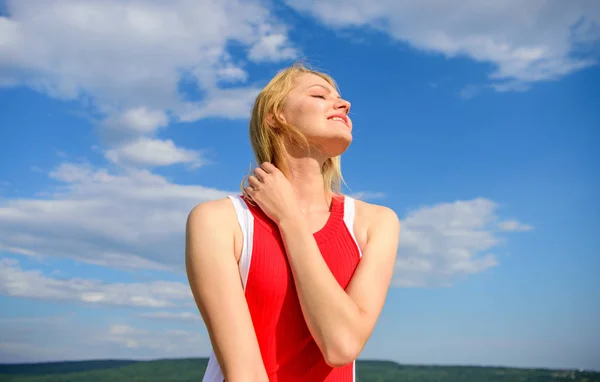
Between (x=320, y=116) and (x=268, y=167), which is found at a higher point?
(x=320, y=116)

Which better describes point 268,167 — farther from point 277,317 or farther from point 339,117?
point 277,317

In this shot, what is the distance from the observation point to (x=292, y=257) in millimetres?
3275

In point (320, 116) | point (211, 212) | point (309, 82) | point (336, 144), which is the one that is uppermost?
point (309, 82)

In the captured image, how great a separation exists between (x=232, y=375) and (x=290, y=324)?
498 millimetres

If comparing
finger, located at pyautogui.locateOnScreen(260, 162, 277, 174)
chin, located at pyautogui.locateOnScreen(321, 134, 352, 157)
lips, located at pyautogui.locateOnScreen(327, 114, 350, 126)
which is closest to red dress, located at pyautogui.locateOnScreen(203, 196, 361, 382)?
finger, located at pyautogui.locateOnScreen(260, 162, 277, 174)

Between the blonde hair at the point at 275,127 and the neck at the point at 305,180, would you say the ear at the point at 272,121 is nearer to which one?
the blonde hair at the point at 275,127

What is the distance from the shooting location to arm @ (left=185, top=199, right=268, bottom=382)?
3.09m

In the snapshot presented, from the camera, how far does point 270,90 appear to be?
159 inches

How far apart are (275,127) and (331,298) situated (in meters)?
1.41

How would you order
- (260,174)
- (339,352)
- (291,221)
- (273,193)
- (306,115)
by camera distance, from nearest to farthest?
(339,352)
(291,221)
(273,193)
(260,174)
(306,115)

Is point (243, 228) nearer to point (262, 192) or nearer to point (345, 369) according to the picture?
point (262, 192)

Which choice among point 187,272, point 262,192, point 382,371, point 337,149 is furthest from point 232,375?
point 382,371

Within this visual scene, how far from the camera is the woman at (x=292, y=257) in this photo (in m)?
3.15

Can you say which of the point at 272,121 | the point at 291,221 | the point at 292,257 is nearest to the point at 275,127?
the point at 272,121
